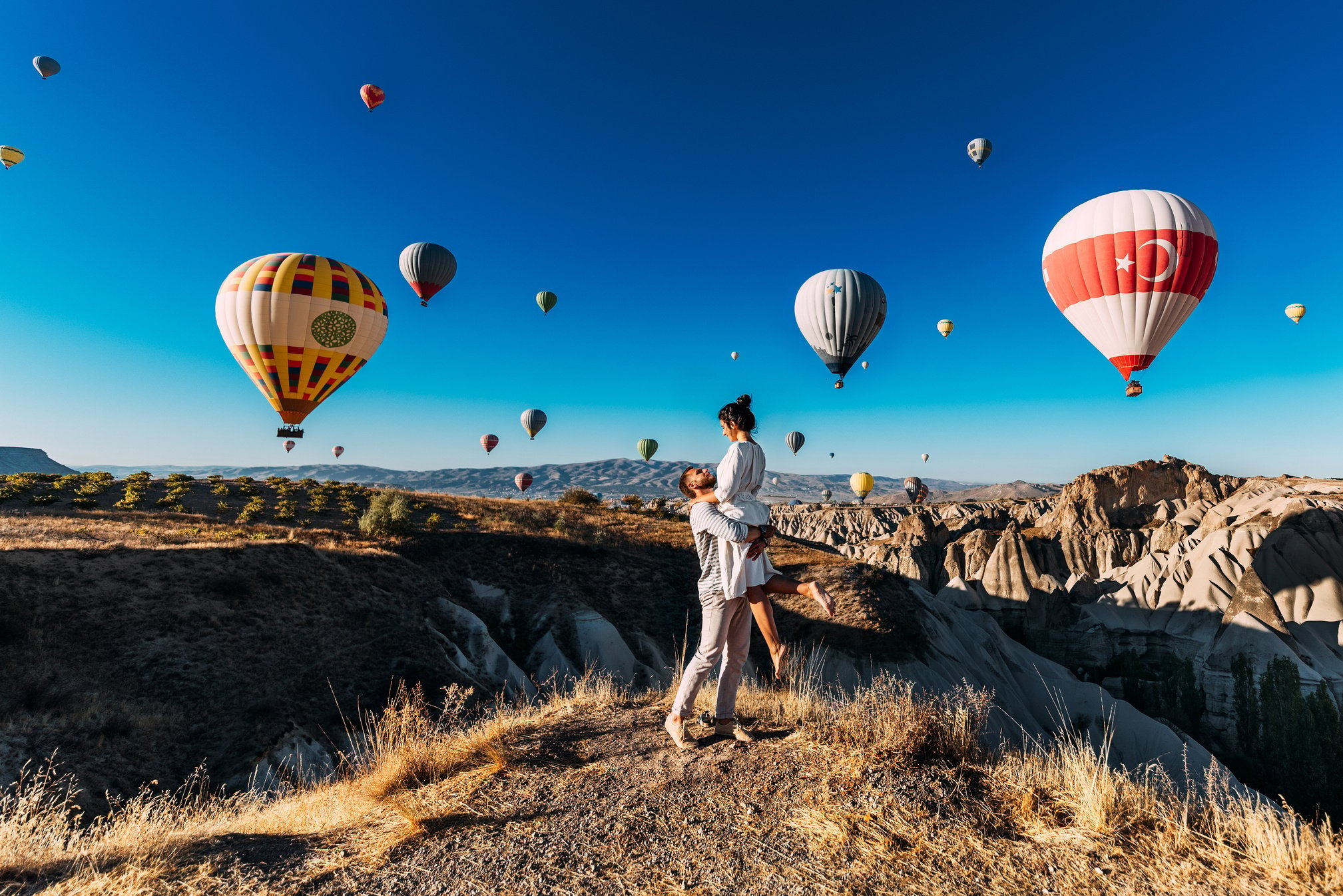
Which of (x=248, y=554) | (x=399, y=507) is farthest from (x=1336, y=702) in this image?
(x=248, y=554)

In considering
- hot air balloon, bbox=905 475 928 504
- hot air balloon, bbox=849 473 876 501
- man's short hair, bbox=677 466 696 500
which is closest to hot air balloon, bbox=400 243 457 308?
man's short hair, bbox=677 466 696 500

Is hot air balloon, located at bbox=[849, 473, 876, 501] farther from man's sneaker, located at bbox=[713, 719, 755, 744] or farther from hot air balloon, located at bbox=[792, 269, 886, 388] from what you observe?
man's sneaker, located at bbox=[713, 719, 755, 744]

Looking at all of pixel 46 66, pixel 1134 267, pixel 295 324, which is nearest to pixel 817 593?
pixel 295 324

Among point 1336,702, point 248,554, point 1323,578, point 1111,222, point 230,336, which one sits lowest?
point 1336,702

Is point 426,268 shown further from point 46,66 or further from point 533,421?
point 46,66

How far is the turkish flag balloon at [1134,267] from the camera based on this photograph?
65.8 feet

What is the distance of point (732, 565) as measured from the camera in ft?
15.2

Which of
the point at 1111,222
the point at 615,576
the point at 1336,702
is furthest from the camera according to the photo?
the point at 1336,702

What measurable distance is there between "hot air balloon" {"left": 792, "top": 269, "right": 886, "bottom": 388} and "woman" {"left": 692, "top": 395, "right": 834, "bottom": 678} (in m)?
24.1

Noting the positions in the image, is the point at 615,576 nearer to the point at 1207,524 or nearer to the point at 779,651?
the point at 779,651

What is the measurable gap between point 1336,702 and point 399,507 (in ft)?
187

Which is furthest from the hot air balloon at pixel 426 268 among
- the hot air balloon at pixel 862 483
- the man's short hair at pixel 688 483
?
the hot air balloon at pixel 862 483

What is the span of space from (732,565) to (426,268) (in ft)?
108

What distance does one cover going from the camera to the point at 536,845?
3.83 meters
